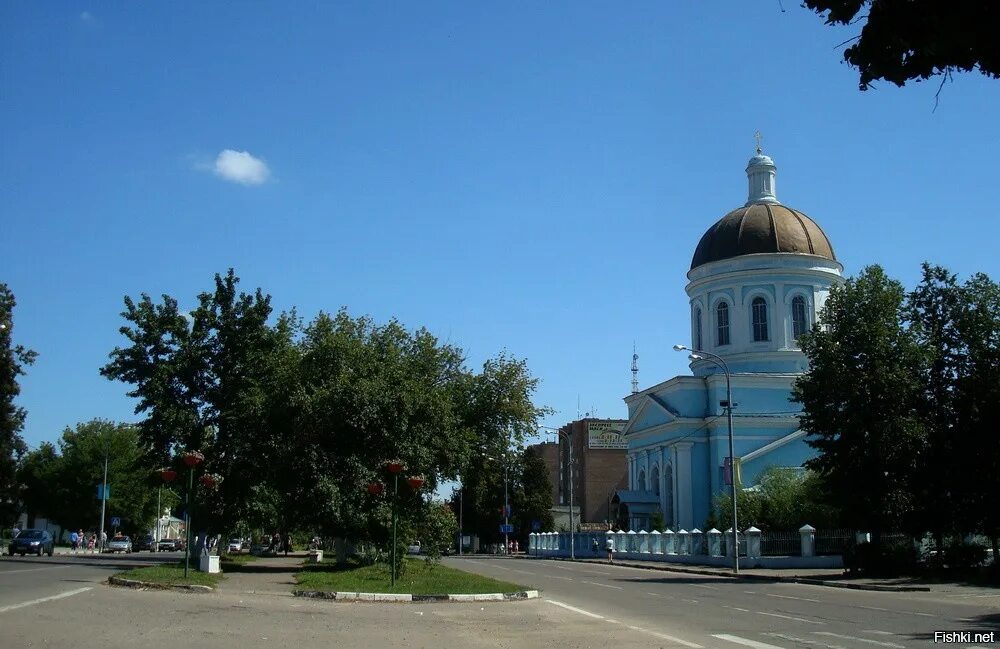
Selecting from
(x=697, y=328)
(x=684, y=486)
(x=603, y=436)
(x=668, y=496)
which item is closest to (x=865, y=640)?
(x=684, y=486)

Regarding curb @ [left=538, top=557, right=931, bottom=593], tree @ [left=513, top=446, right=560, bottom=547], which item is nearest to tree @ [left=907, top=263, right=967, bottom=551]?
curb @ [left=538, top=557, right=931, bottom=593]

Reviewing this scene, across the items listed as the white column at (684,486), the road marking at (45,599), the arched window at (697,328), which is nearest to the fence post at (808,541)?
the white column at (684,486)

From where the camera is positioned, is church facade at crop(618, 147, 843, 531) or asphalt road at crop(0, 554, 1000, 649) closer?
asphalt road at crop(0, 554, 1000, 649)

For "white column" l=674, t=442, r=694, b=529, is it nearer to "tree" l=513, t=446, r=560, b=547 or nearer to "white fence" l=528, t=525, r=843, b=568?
"white fence" l=528, t=525, r=843, b=568

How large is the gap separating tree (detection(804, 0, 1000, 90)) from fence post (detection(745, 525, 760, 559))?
39.0m

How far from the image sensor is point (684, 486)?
2389 inches

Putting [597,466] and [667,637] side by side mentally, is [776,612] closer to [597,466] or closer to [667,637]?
[667,637]

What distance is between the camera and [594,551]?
63.2 m

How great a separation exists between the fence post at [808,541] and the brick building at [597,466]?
62.5m

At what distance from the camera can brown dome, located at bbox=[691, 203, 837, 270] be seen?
2398 inches

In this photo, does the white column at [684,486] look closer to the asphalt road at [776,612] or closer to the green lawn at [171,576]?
the asphalt road at [776,612]

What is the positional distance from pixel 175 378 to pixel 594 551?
35.0 metres

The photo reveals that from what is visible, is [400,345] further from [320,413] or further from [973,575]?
[973,575]

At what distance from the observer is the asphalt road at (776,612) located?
1444cm
